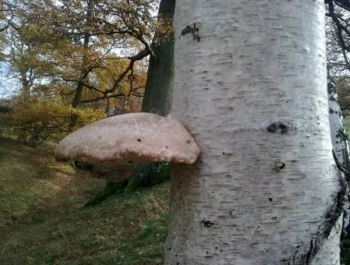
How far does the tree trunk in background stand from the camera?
753 cm

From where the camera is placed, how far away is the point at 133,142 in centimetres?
95

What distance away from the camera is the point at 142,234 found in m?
4.21

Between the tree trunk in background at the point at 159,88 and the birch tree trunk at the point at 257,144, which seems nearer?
the birch tree trunk at the point at 257,144

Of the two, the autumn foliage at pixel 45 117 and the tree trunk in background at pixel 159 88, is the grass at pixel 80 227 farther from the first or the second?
the autumn foliage at pixel 45 117

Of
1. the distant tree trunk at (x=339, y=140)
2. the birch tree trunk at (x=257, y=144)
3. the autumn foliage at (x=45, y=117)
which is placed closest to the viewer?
the birch tree trunk at (x=257, y=144)

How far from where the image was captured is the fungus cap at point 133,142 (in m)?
0.94

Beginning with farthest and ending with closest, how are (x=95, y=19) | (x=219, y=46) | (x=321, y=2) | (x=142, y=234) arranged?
(x=95, y=19) → (x=142, y=234) → (x=321, y=2) → (x=219, y=46)

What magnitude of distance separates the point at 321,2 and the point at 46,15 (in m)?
7.90

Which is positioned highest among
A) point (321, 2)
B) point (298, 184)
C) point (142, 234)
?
point (321, 2)

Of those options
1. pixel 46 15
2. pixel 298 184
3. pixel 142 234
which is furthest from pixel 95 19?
pixel 298 184

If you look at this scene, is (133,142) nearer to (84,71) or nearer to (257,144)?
(257,144)

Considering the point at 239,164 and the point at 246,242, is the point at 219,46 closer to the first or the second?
the point at 239,164

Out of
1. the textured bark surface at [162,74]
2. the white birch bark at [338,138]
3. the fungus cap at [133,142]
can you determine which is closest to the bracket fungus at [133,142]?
the fungus cap at [133,142]

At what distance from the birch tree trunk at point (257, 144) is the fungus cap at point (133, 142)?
6 centimetres
